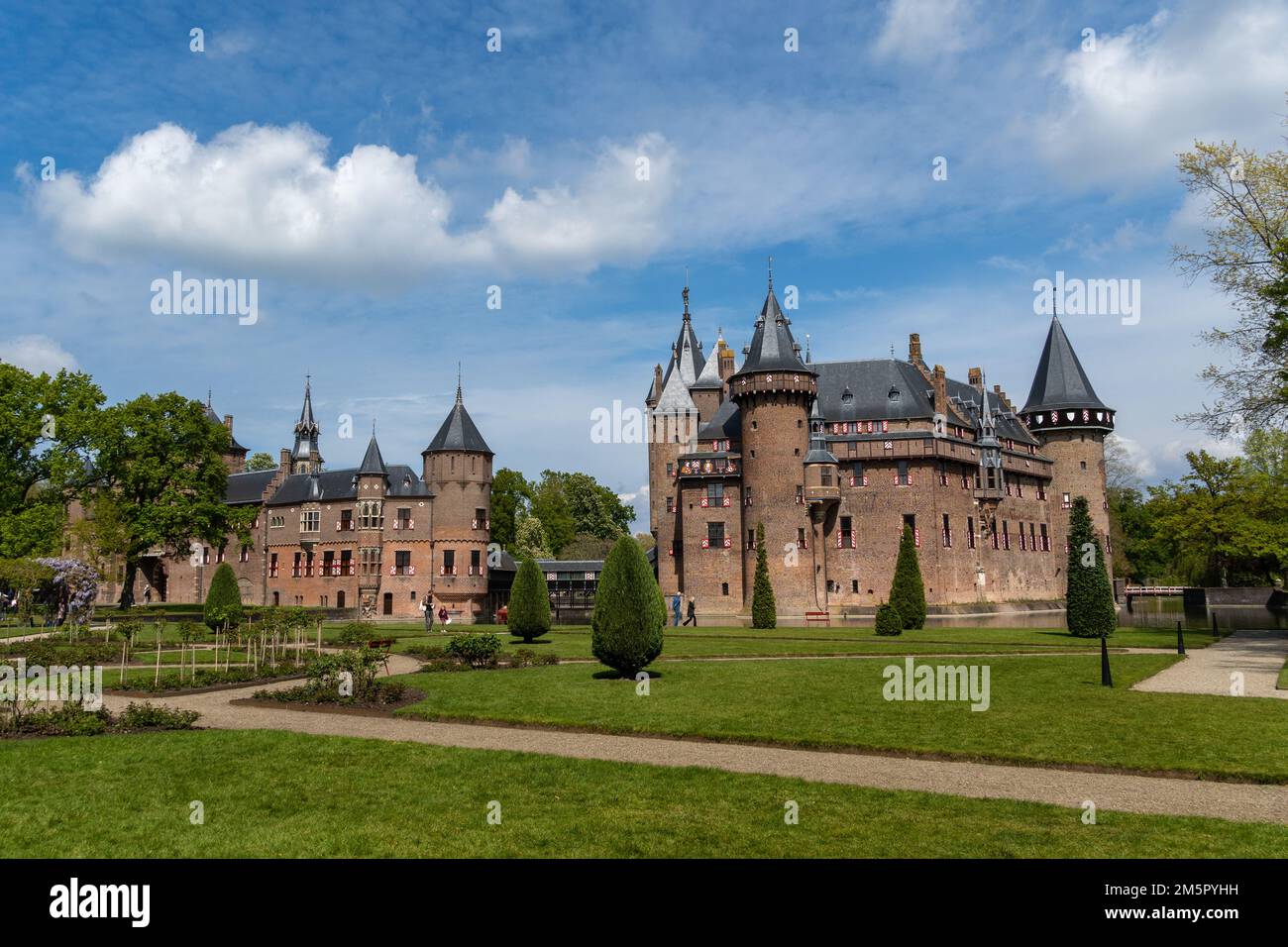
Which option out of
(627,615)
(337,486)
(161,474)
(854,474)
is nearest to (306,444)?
(337,486)

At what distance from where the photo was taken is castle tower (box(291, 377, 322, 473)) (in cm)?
7556

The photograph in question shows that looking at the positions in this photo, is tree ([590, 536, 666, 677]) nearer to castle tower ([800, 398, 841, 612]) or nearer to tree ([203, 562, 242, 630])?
tree ([203, 562, 242, 630])

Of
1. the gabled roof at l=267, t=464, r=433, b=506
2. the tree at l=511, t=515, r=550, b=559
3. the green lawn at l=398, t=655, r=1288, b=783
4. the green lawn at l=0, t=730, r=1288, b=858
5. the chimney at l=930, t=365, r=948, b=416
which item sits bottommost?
the green lawn at l=398, t=655, r=1288, b=783

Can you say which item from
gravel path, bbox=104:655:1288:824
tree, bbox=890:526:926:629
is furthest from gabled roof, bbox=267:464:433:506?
gravel path, bbox=104:655:1288:824

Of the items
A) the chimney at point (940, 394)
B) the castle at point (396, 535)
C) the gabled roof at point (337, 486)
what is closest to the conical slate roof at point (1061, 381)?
the chimney at point (940, 394)

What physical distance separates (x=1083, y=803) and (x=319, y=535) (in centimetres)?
6234

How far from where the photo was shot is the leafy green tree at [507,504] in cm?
8088

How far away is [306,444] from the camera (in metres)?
76.0

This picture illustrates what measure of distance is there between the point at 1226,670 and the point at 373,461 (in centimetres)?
5186

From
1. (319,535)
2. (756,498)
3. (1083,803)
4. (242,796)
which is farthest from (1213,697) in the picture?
(319,535)

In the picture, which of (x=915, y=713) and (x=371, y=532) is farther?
(x=371, y=532)

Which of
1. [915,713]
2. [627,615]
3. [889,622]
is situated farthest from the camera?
[889,622]

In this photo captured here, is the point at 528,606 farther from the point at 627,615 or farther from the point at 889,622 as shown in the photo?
the point at 889,622
